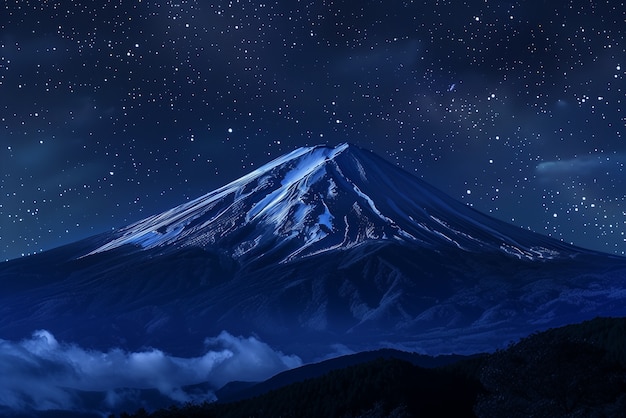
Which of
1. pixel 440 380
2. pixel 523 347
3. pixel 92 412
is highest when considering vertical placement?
pixel 523 347

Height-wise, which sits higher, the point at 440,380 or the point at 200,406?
the point at 200,406

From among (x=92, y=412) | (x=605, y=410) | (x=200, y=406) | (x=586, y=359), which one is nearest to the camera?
(x=605, y=410)

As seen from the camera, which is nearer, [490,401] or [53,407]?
[490,401]

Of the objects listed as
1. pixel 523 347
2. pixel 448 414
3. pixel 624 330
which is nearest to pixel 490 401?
pixel 523 347

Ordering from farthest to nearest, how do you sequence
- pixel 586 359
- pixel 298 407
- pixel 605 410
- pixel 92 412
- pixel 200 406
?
pixel 92 412 < pixel 298 407 < pixel 200 406 < pixel 586 359 < pixel 605 410

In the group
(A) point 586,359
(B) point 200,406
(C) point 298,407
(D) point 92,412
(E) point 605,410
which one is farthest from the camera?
(D) point 92,412

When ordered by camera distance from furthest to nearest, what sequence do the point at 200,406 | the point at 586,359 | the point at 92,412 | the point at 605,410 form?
the point at 92,412 → the point at 200,406 → the point at 586,359 → the point at 605,410

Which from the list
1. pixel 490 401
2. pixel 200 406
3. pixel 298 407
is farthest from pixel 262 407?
pixel 490 401

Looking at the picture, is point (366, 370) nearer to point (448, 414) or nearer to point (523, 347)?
point (448, 414)

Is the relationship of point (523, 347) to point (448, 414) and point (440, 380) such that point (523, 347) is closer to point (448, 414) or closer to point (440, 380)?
point (448, 414)
